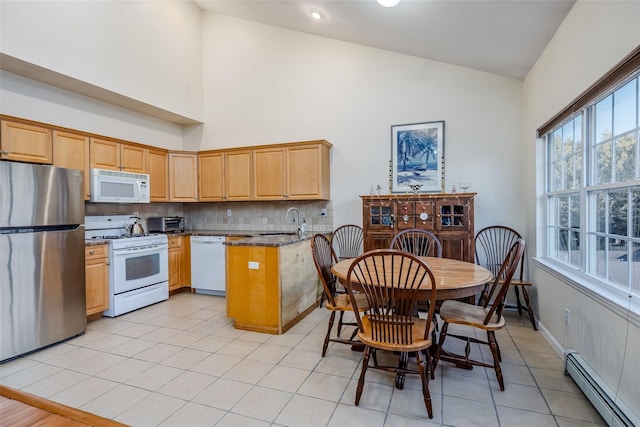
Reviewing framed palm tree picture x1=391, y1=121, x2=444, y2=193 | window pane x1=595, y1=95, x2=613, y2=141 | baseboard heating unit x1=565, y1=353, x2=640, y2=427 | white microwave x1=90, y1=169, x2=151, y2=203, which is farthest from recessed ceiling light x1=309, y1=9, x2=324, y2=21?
baseboard heating unit x1=565, y1=353, x2=640, y2=427

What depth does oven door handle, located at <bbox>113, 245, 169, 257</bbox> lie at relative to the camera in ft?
12.1

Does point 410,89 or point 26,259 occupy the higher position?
point 410,89

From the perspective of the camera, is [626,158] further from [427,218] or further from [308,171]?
[308,171]

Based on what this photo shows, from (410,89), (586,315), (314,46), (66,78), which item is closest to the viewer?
(586,315)

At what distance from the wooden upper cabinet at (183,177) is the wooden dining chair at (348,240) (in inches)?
91.9

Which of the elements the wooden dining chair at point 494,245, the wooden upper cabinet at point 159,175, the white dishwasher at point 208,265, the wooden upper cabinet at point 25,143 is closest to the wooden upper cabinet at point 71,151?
the wooden upper cabinet at point 25,143

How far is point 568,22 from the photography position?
2.34 metres

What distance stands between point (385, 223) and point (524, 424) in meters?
2.33

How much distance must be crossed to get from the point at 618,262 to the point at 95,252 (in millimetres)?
4621

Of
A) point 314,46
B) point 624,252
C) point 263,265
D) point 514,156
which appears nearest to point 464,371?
point 624,252

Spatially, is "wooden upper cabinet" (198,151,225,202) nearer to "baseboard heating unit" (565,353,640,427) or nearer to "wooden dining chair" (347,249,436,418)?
"wooden dining chair" (347,249,436,418)

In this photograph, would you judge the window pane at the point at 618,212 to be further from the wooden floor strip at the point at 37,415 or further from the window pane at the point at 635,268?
the wooden floor strip at the point at 37,415

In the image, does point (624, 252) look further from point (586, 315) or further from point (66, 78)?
point (66, 78)

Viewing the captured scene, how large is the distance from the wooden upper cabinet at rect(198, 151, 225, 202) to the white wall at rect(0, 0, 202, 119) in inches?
30.5
